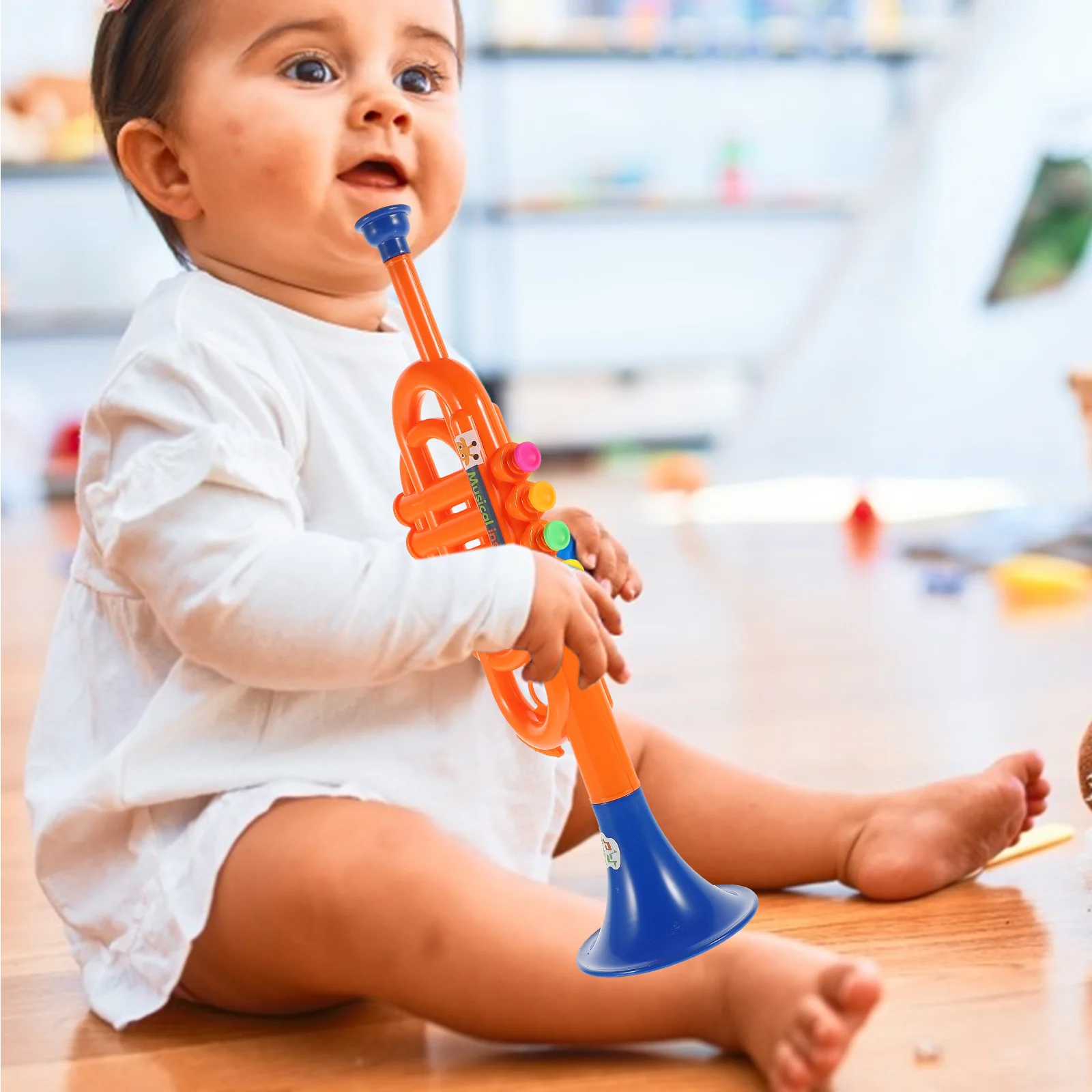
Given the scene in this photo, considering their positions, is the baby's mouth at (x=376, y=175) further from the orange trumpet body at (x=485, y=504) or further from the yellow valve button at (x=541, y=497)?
the yellow valve button at (x=541, y=497)

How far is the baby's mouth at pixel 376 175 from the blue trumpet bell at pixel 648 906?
314mm

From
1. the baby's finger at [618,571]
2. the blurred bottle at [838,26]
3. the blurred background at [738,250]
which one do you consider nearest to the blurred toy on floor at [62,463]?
the blurred background at [738,250]

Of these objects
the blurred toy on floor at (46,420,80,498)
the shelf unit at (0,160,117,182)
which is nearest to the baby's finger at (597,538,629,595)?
the blurred toy on floor at (46,420,80,498)

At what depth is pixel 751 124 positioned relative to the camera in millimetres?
4137

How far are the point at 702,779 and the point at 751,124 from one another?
347 centimetres

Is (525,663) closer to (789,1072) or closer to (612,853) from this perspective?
(612,853)

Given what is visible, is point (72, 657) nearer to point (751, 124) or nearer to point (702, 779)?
point (702, 779)

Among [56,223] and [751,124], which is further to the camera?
[751,124]

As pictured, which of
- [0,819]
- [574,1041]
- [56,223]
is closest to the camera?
[574,1041]

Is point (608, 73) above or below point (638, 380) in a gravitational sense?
above

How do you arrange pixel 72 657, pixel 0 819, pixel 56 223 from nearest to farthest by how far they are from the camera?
pixel 72 657
pixel 0 819
pixel 56 223

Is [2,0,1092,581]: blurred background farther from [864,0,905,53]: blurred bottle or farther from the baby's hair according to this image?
the baby's hair

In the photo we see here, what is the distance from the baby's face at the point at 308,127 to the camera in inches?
29.6

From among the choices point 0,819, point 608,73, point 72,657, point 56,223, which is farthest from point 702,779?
point 608,73
